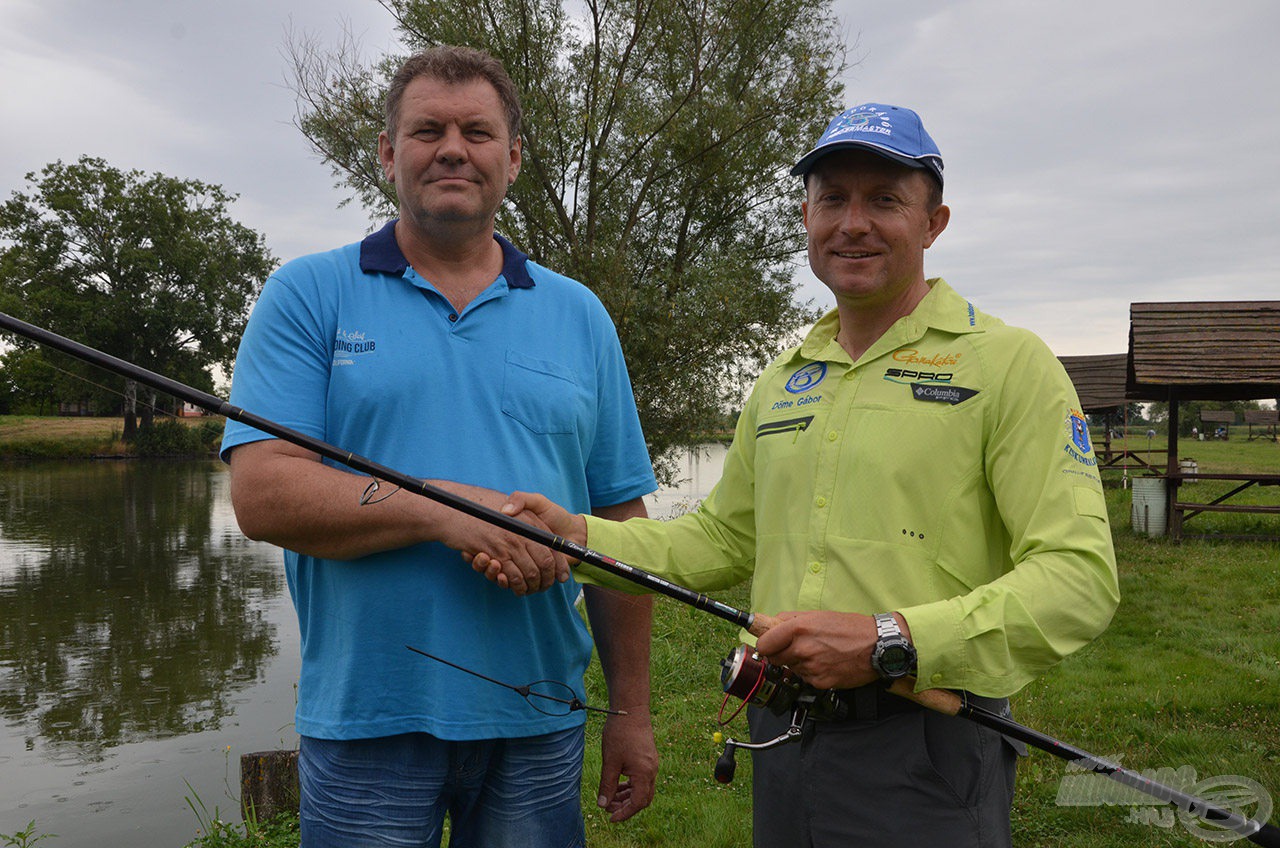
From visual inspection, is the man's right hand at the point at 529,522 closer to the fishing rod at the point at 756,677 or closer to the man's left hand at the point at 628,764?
the fishing rod at the point at 756,677

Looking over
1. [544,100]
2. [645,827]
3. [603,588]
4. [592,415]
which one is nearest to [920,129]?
[592,415]

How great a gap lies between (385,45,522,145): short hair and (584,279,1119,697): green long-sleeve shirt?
127cm

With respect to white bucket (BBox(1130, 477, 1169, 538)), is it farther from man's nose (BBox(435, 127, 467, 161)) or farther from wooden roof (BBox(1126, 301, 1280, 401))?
man's nose (BBox(435, 127, 467, 161))

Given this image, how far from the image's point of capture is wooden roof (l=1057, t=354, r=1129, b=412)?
3145cm

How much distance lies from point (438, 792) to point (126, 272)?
192 ft

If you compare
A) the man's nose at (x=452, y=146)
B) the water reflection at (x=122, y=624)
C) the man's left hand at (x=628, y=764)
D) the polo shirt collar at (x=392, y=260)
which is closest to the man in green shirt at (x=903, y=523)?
the man's left hand at (x=628, y=764)

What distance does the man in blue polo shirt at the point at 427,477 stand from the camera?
8.58ft

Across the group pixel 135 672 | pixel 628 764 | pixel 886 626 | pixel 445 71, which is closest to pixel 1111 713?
pixel 628 764

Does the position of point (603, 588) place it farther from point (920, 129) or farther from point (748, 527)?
point (920, 129)

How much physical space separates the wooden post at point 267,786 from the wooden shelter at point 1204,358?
15.2 m

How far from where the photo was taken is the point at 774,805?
2613 millimetres

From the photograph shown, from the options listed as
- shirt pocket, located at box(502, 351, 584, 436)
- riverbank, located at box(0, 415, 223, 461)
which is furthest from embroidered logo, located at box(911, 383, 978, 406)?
riverbank, located at box(0, 415, 223, 461)

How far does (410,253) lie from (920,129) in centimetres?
151

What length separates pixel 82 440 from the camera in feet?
173
